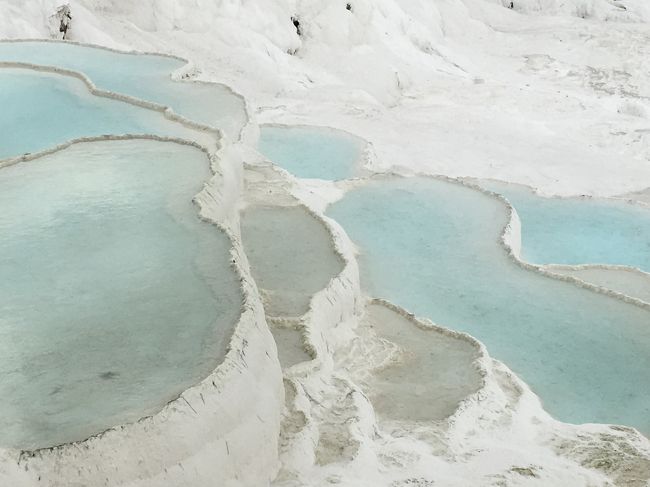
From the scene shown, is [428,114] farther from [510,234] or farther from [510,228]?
[510,234]

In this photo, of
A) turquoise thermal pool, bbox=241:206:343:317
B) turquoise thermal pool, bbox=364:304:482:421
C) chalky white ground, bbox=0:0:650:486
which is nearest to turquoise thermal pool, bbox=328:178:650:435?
turquoise thermal pool, bbox=364:304:482:421

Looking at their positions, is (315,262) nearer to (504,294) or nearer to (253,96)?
(504,294)

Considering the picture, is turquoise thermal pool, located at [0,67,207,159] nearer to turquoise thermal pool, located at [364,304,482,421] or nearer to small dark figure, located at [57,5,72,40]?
small dark figure, located at [57,5,72,40]

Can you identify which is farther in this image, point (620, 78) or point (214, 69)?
point (620, 78)

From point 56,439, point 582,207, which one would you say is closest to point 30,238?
point 56,439

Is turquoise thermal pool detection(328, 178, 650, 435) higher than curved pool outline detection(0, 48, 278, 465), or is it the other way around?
curved pool outline detection(0, 48, 278, 465)
